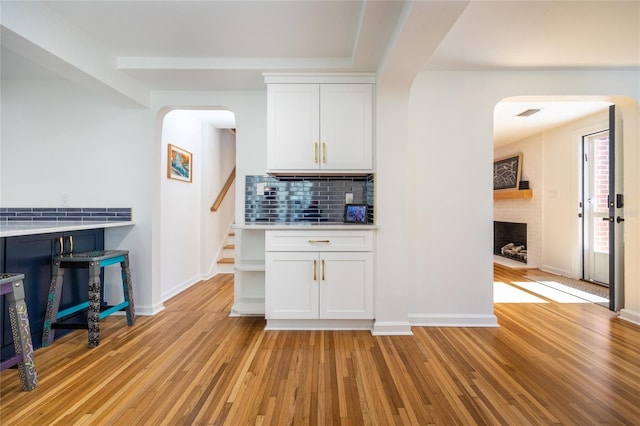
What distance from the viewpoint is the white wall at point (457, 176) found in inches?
106

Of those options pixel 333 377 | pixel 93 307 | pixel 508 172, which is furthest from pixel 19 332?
pixel 508 172

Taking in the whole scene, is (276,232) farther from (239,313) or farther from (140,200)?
(140,200)

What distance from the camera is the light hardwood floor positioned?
1521 millimetres

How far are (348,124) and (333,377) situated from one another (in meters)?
2.03

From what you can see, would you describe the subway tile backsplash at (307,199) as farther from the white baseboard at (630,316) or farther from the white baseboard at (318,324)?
the white baseboard at (630,316)

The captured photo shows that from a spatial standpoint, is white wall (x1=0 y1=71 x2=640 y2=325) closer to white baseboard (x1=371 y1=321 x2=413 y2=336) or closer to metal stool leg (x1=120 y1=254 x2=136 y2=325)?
white baseboard (x1=371 y1=321 x2=413 y2=336)

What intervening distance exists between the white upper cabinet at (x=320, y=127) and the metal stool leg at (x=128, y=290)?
160cm

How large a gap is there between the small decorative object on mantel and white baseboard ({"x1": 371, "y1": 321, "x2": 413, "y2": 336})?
4523 millimetres

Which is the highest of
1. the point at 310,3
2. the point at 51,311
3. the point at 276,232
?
the point at 310,3

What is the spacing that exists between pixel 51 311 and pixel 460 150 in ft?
11.9

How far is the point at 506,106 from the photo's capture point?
373 cm

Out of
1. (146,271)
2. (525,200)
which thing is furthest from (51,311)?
(525,200)

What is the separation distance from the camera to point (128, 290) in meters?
2.69

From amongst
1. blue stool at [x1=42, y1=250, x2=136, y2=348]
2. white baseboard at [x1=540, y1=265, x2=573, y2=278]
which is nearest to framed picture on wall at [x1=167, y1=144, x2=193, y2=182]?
blue stool at [x1=42, y1=250, x2=136, y2=348]
